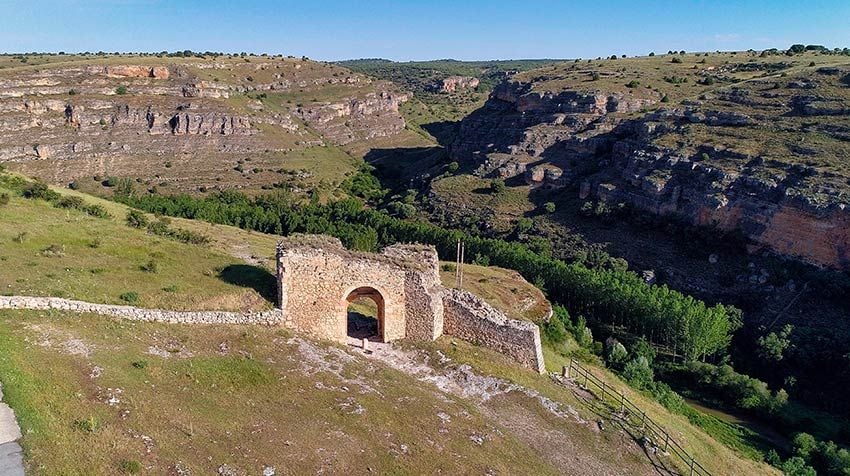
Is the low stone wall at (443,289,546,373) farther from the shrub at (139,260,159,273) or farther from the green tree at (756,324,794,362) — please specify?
the green tree at (756,324,794,362)

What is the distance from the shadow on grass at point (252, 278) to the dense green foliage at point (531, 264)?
103 ft

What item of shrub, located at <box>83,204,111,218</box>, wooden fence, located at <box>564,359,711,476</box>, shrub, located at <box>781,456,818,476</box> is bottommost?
shrub, located at <box>781,456,818,476</box>

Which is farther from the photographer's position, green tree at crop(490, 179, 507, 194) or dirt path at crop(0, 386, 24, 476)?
green tree at crop(490, 179, 507, 194)

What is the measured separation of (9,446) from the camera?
12328 millimetres

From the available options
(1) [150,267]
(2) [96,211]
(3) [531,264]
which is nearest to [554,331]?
(3) [531,264]

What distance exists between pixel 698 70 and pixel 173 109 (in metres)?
93.5

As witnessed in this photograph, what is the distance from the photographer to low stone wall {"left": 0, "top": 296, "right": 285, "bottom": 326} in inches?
764

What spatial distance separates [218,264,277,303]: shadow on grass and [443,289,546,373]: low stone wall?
7118mm

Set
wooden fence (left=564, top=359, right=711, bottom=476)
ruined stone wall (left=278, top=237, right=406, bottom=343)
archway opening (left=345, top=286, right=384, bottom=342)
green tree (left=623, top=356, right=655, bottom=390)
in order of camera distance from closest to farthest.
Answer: wooden fence (left=564, top=359, right=711, bottom=476) < ruined stone wall (left=278, top=237, right=406, bottom=343) < archway opening (left=345, top=286, right=384, bottom=342) < green tree (left=623, top=356, right=655, bottom=390)

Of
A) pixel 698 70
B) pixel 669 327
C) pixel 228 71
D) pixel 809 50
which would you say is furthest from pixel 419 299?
pixel 228 71

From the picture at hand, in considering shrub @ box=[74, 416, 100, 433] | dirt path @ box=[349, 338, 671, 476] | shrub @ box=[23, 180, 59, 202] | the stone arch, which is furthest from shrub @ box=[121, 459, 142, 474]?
shrub @ box=[23, 180, 59, 202]

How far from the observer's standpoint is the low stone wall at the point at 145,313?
19406 mm

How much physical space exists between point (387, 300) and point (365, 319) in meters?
4.57

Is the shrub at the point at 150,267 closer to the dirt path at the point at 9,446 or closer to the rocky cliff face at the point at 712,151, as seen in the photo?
the dirt path at the point at 9,446
